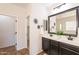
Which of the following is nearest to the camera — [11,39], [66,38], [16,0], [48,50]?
[16,0]

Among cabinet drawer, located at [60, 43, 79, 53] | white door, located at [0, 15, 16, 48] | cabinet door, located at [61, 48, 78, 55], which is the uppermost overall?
white door, located at [0, 15, 16, 48]

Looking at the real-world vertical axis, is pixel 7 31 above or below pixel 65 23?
below

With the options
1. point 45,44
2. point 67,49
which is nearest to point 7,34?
point 45,44

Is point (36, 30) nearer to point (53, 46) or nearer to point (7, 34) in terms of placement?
point (53, 46)

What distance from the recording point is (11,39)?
2365 millimetres

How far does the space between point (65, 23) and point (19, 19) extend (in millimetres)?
1060

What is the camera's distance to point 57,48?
7.09ft

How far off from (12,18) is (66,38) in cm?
132

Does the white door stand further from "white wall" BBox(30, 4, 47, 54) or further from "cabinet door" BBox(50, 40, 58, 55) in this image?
"cabinet door" BBox(50, 40, 58, 55)

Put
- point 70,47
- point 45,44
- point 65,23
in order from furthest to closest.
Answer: point 45,44 < point 65,23 < point 70,47

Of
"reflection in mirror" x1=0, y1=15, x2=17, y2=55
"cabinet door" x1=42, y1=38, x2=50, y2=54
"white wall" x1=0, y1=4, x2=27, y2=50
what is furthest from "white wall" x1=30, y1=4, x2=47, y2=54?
"reflection in mirror" x1=0, y1=15, x2=17, y2=55

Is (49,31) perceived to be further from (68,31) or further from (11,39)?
(11,39)

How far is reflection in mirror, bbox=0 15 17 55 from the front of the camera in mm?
2156
